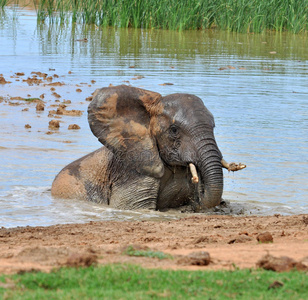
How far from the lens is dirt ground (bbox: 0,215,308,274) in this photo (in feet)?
18.2

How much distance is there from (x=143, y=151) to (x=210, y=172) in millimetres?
1082

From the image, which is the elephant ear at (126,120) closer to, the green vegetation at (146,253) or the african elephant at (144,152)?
the african elephant at (144,152)

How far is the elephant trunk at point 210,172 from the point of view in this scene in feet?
28.3

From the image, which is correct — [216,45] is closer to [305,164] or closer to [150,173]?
[305,164]

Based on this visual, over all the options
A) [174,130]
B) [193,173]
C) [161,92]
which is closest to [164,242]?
[193,173]

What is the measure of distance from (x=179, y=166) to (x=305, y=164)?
345cm

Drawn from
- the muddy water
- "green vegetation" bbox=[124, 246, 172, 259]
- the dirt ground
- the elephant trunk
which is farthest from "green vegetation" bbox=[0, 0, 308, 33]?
"green vegetation" bbox=[124, 246, 172, 259]

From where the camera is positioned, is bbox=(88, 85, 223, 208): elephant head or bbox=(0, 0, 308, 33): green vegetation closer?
bbox=(88, 85, 223, 208): elephant head

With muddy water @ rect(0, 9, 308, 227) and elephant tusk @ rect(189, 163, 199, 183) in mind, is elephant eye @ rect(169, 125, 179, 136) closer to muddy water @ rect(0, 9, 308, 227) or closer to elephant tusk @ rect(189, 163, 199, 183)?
elephant tusk @ rect(189, 163, 199, 183)

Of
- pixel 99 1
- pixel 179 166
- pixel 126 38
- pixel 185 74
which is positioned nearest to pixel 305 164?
pixel 179 166

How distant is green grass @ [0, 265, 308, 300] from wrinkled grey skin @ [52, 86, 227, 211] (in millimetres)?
3830

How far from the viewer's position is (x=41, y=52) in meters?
25.7

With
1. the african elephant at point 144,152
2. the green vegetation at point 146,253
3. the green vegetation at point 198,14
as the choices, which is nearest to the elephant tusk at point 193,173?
the african elephant at point 144,152

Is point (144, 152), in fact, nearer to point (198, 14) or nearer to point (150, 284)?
point (150, 284)
